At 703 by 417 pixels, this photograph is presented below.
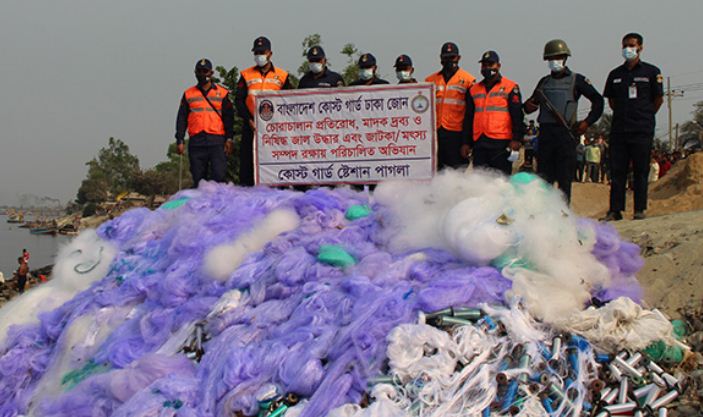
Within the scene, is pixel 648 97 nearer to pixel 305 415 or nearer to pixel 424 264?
pixel 424 264

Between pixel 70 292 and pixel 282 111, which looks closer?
pixel 70 292

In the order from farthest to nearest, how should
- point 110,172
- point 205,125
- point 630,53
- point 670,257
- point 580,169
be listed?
point 110,172, point 580,169, point 205,125, point 630,53, point 670,257

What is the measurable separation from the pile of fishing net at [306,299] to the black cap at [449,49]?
227 centimetres

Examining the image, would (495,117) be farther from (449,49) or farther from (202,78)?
(202,78)

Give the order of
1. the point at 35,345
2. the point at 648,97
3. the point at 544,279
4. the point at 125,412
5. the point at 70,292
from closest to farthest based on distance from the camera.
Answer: the point at 125,412 < the point at 544,279 < the point at 35,345 < the point at 70,292 < the point at 648,97

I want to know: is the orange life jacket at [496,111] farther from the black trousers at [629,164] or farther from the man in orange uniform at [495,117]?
the black trousers at [629,164]

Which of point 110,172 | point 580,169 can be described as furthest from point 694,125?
point 110,172

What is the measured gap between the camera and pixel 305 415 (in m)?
3.25

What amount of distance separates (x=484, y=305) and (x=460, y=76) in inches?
155

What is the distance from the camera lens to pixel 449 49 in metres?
7.04

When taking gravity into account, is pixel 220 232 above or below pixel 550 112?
below

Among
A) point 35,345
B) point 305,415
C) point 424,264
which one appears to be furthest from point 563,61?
point 35,345

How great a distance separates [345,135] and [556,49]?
211cm

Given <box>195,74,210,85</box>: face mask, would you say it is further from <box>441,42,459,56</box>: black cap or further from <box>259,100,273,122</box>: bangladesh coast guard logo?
<box>441,42,459,56</box>: black cap
